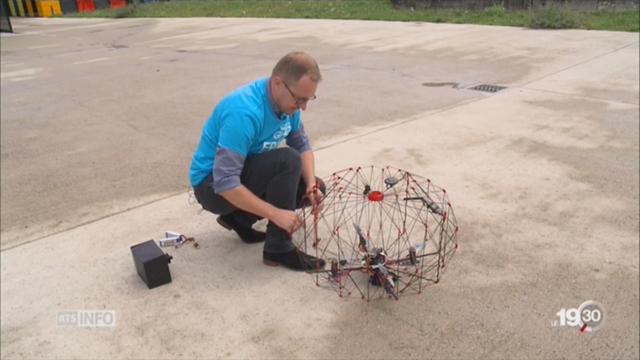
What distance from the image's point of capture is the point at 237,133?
2.26m

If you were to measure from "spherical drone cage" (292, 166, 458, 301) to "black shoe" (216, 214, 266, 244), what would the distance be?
0.73 ft

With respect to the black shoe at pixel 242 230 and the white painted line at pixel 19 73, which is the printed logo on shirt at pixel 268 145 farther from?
the white painted line at pixel 19 73

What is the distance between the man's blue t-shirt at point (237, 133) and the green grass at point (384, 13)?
10.6 meters

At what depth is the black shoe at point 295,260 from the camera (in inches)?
105

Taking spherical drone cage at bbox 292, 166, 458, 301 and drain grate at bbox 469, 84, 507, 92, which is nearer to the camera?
spherical drone cage at bbox 292, 166, 458, 301

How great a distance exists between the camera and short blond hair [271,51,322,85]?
86.7 inches

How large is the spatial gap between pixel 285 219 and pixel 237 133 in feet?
1.49

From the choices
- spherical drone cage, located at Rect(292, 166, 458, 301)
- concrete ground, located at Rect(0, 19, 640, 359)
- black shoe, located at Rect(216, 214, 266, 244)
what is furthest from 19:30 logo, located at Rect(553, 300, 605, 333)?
black shoe, located at Rect(216, 214, 266, 244)

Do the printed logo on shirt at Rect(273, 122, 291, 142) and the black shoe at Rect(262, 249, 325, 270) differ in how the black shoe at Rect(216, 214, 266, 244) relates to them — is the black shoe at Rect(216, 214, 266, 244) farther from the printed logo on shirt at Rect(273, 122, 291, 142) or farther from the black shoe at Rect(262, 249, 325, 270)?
the printed logo on shirt at Rect(273, 122, 291, 142)

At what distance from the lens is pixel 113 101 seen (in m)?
6.73

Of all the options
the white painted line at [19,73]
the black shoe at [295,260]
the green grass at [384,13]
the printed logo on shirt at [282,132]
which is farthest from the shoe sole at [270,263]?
the green grass at [384,13]

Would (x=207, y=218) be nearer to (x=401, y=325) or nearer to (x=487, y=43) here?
(x=401, y=325)

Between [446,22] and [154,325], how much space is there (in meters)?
12.7

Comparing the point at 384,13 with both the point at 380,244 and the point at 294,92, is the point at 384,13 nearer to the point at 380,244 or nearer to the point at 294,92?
the point at 380,244
